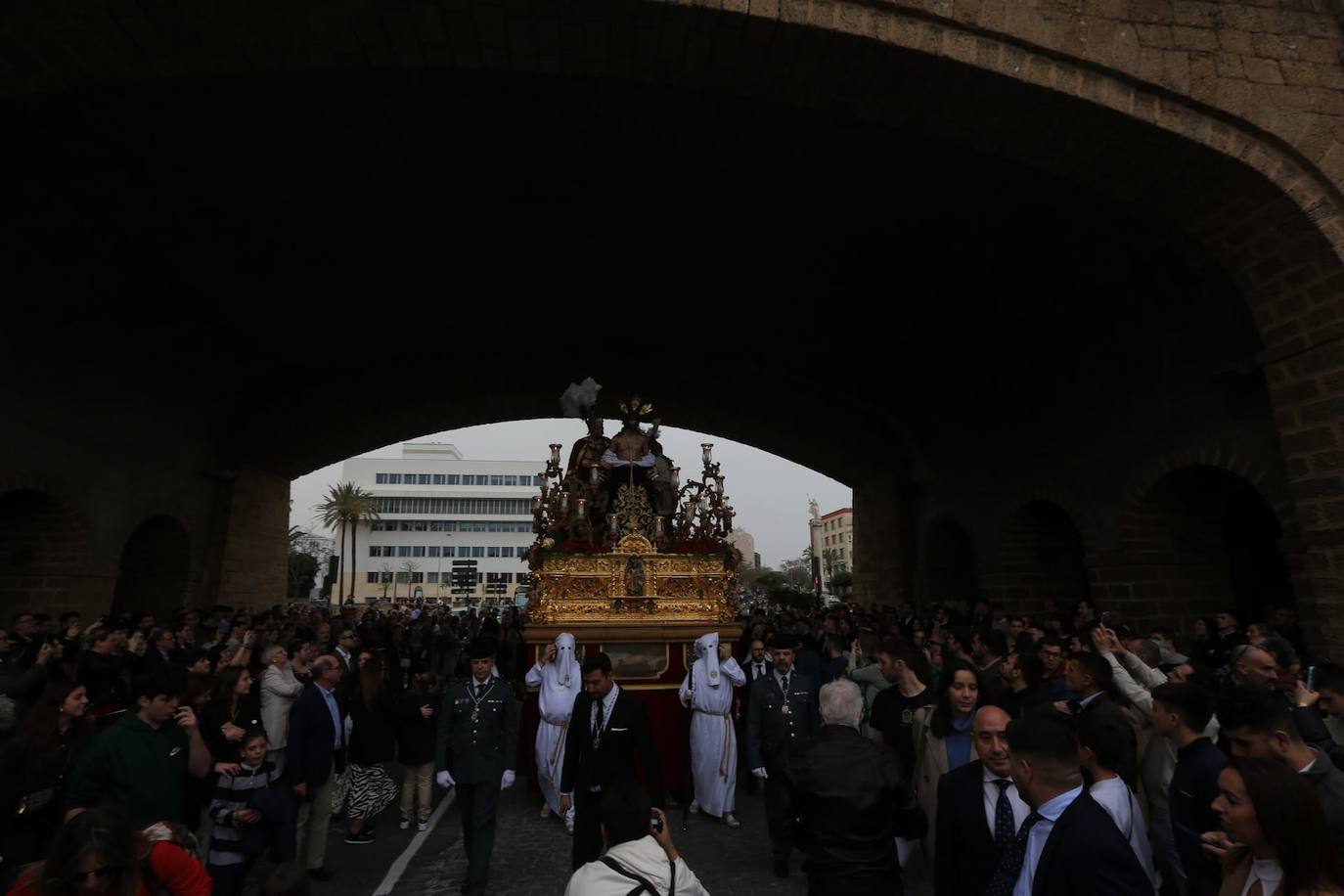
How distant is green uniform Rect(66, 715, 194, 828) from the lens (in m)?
3.64

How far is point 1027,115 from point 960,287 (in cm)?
565

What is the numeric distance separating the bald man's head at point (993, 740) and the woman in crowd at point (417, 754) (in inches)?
193

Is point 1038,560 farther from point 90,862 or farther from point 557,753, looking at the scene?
point 90,862

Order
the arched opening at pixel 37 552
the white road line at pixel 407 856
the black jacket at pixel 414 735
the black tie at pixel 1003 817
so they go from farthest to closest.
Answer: the arched opening at pixel 37 552 < the black jacket at pixel 414 735 < the white road line at pixel 407 856 < the black tie at pixel 1003 817

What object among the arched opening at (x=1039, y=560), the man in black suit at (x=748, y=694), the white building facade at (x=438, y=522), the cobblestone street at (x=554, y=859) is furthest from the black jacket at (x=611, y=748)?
the white building facade at (x=438, y=522)

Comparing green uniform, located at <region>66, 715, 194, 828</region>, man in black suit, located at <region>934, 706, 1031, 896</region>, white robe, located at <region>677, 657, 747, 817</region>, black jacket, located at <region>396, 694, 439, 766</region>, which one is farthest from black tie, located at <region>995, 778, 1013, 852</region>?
black jacket, located at <region>396, 694, 439, 766</region>

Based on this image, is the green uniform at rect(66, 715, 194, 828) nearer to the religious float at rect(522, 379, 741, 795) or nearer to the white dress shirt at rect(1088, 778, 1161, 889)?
the religious float at rect(522, 379, 741, 795)

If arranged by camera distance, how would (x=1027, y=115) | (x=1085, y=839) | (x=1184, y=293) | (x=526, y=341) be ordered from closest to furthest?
(x=1085, y=839), (x=1027, y=115), (x=1184, y=293), (x=526, y=341)

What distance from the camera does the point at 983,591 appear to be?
1438cm

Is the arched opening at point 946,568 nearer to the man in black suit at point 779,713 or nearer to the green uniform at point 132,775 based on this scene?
the man in black suit at point 779,713

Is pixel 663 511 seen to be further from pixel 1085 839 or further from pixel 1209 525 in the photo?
pixel 1209 525

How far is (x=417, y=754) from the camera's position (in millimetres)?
6332

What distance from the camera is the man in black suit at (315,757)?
4.80m

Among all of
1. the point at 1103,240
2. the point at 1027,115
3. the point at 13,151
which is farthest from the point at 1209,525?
the point at 13,151
